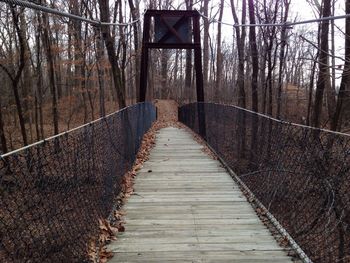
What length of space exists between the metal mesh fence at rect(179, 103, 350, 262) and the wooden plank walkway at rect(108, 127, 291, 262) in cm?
35

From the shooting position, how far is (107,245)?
3.74 m

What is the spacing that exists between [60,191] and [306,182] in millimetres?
2546

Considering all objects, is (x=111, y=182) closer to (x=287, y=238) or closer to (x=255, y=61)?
(x=287, y=238)

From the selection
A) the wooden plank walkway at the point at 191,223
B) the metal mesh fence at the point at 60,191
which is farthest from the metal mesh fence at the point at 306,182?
the metal mesh fence at the point at 60,191

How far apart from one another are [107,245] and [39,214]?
1.12 metres

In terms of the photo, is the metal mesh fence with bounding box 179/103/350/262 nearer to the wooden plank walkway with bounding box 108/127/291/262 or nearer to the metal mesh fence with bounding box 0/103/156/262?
the wooden plank walkway with bounding box 108/127/291/262

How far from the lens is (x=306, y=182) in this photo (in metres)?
4.38

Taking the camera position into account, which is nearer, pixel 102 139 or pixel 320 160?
pixel 320 160

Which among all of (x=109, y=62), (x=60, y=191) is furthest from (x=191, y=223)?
(x=109, y=62)

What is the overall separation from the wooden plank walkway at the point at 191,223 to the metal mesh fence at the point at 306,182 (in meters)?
0.35

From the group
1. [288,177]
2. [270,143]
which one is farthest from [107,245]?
[270,143]

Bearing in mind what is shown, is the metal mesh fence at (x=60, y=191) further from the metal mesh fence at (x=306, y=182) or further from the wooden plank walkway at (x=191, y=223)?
the metal mesh fence at (x=306, y=182)

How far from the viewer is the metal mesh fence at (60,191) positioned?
2594mm

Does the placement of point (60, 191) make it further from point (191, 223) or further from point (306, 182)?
point (306, 182)
